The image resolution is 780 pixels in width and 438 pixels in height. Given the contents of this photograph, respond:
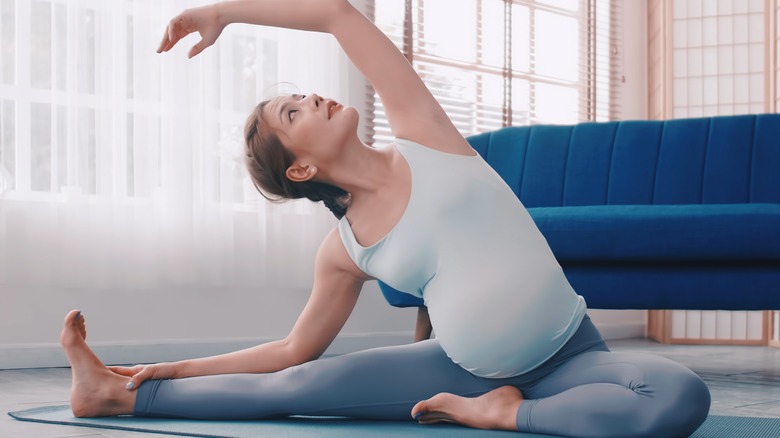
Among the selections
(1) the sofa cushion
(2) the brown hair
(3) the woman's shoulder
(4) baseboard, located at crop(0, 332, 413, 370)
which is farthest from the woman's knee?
(4) baseboard, located at crop(0, 332, 413, 370)

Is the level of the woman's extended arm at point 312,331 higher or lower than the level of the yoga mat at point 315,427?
higher

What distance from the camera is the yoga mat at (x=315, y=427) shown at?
151 cm

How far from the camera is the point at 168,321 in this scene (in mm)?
3299

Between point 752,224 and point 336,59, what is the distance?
1.93 m

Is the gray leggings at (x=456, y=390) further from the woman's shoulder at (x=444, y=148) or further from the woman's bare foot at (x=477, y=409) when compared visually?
the woman's shoulder at (x=444, y=148)

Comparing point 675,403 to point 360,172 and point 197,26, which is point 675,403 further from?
point 197,26

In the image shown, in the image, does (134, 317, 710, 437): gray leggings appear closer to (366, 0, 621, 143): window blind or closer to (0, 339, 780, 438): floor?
(0, 339, 780, 438): floor

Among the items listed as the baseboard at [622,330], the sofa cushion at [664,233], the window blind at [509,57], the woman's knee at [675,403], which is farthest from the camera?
the baseboard at [622,330]

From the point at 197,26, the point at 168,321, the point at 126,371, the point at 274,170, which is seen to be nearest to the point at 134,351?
the point at 168,321

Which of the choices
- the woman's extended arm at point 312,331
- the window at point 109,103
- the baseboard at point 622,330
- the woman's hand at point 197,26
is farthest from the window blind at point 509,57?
the woman's hand at point 197,26

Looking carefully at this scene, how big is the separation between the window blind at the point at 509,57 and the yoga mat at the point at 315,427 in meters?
2.52

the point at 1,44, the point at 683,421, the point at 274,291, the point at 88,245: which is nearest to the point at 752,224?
the point at 683,421

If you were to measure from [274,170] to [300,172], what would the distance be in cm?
5

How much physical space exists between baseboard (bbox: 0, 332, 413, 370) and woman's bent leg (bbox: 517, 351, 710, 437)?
6.51 ft
